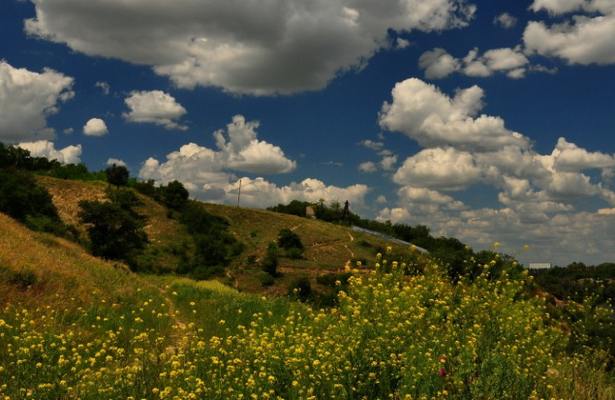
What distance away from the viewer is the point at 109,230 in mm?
51406

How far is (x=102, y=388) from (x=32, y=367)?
1.41 m

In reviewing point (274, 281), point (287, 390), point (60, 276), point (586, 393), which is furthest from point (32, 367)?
point (274, 281)

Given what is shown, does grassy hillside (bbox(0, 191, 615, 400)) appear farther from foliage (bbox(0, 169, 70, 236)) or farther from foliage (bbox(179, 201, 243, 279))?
foliage (bbox(179, 201, 243, 279))

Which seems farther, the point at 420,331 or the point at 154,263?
the point at 154,263

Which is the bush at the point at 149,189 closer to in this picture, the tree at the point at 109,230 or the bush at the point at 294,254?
the bush at the point at 294,254

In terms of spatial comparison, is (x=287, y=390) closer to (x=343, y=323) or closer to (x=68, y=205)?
(x=343, y=323)

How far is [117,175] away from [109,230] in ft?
145

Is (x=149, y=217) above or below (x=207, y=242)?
above

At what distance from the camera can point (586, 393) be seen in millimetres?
9281

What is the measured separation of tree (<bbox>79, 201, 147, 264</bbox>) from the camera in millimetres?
49719

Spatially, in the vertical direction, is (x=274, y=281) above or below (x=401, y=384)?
below

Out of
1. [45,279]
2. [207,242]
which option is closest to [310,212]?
[207,242]

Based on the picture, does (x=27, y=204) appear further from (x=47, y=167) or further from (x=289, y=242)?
(x=47, y=167)

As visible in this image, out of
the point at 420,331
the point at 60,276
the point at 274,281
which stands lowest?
the point at 274,281
